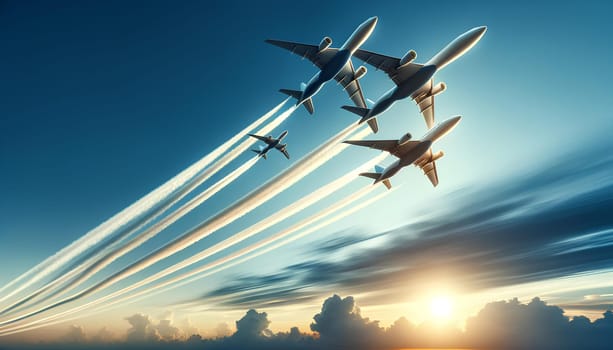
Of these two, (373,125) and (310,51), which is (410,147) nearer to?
(373,125)

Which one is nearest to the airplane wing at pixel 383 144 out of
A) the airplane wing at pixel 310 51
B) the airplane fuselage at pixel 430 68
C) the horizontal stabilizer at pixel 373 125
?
the airplane fuselage at pixel 430 68

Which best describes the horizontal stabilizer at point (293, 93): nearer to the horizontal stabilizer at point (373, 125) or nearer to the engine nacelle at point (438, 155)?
the horizontal stabilizer at point (373, 125)

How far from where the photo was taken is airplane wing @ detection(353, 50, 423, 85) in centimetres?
4247

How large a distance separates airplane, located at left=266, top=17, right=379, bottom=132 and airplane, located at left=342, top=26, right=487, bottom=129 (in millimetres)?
2909

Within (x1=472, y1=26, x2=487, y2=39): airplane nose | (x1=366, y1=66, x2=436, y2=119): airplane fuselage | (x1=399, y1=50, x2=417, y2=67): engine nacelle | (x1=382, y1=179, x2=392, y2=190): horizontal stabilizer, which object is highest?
(x1=472, y1=26, x2=487, y2=39): airplane nose

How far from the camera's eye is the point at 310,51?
4891 cm

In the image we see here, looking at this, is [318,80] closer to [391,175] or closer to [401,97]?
[401,97]

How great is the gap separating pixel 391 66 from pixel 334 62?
30.1ft

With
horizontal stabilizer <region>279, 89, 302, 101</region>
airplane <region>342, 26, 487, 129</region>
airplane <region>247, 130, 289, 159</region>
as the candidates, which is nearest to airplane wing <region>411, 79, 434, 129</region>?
airplane <region>342, 26, 487, 129</region>

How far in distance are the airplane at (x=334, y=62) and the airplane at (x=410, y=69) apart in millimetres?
2909

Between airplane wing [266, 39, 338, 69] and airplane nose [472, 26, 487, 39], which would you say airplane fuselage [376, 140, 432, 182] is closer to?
airplane nose [472, 26, 487, 39]

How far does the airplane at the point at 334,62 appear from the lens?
4275 centimetres

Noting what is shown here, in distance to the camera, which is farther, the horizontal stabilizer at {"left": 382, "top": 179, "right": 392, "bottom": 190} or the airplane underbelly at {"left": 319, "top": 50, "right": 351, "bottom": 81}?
the horizontal stabilizer at {"left": 382, "top": 179, "right": 392, "bottom": 190}

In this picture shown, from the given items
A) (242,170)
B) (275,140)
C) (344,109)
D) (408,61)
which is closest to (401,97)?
(408,61)
